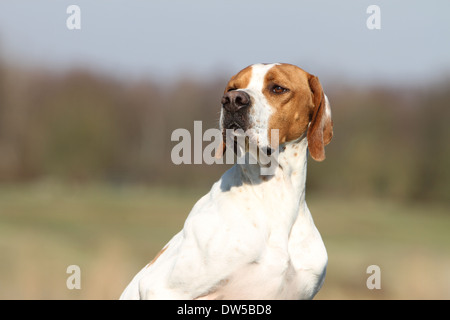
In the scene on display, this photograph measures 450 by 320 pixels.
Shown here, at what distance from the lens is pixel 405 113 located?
174 feet

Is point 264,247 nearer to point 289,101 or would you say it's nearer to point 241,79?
point 289,101

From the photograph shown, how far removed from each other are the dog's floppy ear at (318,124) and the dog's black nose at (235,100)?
2.15ft

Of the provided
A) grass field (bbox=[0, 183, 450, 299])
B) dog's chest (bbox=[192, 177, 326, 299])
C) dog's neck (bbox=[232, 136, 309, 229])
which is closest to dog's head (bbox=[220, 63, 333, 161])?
dog's neck (bbox=[232, 136, 309, 229])

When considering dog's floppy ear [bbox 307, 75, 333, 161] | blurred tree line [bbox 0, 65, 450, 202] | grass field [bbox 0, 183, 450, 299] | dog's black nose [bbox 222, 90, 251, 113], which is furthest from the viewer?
blurred tree line [bbox 0, 65, 450, 202]

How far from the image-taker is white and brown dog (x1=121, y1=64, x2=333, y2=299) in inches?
181

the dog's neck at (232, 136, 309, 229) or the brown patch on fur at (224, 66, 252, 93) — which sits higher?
the brown patch on fur at (224, 66, 252, 93)

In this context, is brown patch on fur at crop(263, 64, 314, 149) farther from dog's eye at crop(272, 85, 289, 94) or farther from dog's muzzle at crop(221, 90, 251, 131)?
dog's muzzle at crop(221, 90, 251, 131)

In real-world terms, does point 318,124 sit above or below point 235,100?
below

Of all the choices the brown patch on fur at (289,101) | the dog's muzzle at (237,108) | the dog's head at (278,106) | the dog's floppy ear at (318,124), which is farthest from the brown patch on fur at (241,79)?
the dog's floppy ear at (318,124)

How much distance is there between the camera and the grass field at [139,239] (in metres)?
15.5

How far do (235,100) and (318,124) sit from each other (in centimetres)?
78

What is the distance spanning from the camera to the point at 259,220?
4.72 m

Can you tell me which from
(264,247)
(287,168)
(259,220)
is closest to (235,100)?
(287,168)
